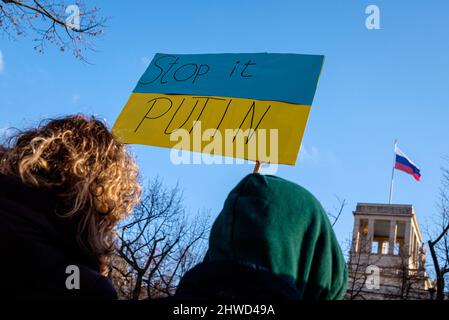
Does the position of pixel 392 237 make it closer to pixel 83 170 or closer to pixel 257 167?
pixel 257 167

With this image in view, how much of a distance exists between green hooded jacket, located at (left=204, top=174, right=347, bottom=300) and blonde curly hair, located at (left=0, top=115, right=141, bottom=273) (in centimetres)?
68

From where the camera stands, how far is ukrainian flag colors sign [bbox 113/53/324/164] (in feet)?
13.4

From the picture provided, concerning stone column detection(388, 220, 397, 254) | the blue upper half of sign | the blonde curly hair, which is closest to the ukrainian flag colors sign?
the blue upper half of sign

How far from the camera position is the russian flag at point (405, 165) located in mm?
35781

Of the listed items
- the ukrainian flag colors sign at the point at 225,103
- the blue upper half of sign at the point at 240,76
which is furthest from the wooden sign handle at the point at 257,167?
the blue upper half of sign at the point at 240,76

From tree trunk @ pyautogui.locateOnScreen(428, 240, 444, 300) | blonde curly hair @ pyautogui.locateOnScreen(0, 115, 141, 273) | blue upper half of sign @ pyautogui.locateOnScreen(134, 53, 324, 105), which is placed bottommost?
blonde curly hair @ pyautogui.locateOnScreen(0, 115, 141, 273)

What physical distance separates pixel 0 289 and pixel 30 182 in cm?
Answer: 40

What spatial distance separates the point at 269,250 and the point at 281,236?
6cm

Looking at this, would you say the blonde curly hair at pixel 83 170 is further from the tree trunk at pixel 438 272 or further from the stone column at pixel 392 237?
A: the stone column at pixel 392 237

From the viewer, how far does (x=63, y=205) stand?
2.13 m

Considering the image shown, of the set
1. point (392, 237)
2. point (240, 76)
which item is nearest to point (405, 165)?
point (392, 237)

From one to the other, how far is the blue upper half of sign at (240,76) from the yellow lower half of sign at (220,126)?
119 mm

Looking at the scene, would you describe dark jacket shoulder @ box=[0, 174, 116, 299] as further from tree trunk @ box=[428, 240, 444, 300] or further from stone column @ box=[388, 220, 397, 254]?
stone column @ box=[388, 220, 397, 254]
